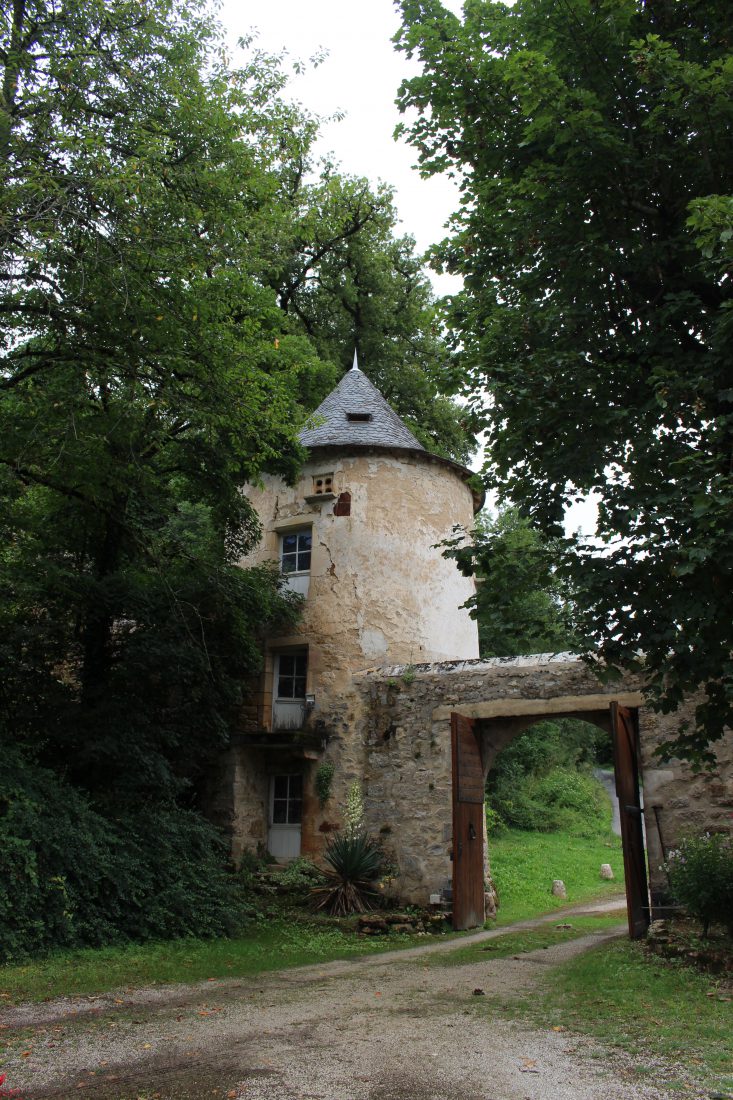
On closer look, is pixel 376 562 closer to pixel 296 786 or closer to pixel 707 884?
pixel 296 786

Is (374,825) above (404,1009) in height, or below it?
above

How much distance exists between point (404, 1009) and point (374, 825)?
602 centimetres

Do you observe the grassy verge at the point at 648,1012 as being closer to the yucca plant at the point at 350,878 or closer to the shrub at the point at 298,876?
the yucca plant at the point at 350,878

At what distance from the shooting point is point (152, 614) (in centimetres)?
1084

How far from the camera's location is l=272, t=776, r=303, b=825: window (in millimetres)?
13305

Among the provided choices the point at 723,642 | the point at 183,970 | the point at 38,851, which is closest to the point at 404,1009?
the point at 183,970

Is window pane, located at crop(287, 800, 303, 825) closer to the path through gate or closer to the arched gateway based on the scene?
the arched gateway

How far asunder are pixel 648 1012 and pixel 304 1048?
2.36 meters

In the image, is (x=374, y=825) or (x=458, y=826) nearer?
(x=458, y=826)

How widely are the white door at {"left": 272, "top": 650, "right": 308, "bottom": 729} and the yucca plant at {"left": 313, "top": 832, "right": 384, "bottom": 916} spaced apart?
7.28 feet

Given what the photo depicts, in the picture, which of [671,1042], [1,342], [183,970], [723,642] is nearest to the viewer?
[671,1042]

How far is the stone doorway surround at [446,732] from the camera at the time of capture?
31.8 ft

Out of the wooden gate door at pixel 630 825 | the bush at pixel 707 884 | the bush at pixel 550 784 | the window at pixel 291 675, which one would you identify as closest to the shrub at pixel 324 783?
the window at pixel 291 675

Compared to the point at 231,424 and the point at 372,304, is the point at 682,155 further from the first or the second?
the point at 372,304
